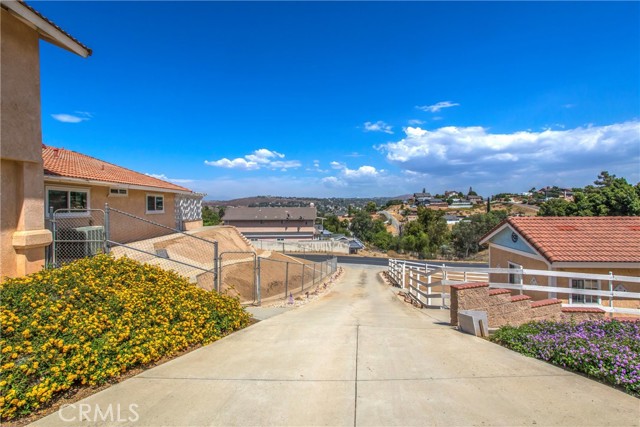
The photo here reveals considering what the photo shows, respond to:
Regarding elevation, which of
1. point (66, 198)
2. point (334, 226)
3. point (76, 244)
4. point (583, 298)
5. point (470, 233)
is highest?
point (66, 198)

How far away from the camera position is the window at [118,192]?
14063 mm

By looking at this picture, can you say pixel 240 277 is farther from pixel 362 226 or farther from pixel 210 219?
pixel 362 226

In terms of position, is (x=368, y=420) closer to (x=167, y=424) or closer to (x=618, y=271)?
(x=167, y=424)

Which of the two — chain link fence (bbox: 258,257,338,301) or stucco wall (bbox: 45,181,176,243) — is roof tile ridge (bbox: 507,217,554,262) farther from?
stucco wall (bbox: 45,181,176,243)

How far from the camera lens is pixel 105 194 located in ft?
45.1

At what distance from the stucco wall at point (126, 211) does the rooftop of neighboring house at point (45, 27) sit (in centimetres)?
496

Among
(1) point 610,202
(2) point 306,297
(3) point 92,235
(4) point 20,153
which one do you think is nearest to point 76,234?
(3) point 92,235

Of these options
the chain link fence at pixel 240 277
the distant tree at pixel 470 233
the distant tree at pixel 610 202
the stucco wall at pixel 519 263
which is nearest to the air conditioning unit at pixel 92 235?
the chain link fence at pixel 240 277

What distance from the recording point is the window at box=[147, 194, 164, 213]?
56.7ft

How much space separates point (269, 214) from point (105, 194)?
57405 mm

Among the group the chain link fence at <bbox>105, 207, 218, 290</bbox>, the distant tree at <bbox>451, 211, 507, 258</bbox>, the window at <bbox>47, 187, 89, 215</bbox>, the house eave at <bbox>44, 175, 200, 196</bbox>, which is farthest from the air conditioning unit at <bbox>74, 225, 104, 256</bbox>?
the distant tree at <bbox>451, 211, 507, 258</bbox>

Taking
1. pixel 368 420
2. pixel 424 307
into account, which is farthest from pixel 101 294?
pixel 424 307

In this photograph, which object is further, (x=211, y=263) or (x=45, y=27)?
(x=211, y=263)

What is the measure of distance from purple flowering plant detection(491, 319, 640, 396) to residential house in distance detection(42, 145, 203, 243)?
7.37 m
